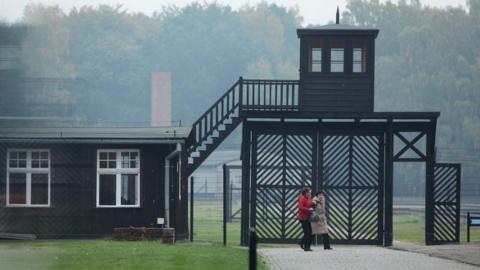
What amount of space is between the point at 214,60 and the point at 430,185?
23236 millimetres

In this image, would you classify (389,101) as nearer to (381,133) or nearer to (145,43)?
(381,133)

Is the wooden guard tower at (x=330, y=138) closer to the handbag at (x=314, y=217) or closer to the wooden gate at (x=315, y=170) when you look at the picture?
the wooden gate at (x=315, y=170)

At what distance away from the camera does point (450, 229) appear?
124 ft

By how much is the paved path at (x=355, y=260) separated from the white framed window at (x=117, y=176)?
6.79 metres

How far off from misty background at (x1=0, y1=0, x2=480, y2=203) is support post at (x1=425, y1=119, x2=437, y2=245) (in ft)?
16.5

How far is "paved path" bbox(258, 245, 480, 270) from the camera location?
24.8 metres

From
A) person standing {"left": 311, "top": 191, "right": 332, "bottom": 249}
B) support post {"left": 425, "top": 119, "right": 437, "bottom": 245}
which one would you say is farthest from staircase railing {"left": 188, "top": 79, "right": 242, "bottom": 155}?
person standing {"left": 311, "top": 191, "right": 332, "bottom": 249}

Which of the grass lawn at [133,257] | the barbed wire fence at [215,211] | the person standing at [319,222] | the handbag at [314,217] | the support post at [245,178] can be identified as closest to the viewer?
the grass lawn at [133,257]

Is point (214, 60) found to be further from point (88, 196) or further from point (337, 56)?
point (88, 196)

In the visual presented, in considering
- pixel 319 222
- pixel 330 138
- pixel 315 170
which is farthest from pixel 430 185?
pixel 319 222

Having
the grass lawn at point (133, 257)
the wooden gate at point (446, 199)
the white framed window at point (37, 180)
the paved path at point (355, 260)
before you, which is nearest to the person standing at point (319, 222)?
the paved path at point (355, 260)

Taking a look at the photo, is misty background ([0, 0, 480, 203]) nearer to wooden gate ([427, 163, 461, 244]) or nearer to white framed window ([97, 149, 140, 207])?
white framed window ([97, 149, 140, 207])

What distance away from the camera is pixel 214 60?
59656 millimetres

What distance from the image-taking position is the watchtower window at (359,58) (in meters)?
37.7
